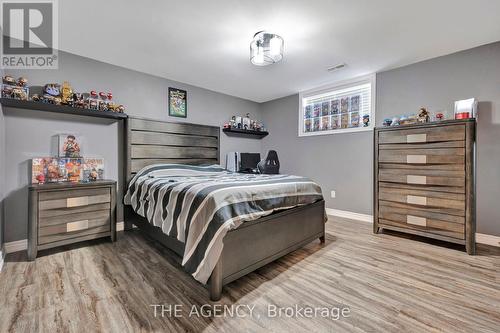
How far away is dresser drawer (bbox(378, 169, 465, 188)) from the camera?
2.44 m

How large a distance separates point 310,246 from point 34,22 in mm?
3739

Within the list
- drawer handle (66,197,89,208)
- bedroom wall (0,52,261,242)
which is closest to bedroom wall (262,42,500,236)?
bedroom wall (0,52,261,242)

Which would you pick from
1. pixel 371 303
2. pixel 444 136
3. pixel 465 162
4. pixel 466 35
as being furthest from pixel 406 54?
pixel 371 303

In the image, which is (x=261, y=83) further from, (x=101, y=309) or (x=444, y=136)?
(x=101, y=309)

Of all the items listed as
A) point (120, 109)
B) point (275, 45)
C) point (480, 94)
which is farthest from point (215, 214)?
point (480, 94)

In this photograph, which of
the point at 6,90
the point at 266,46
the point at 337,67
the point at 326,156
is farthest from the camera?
the point at 326,156

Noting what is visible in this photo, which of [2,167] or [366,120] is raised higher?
[366,120]

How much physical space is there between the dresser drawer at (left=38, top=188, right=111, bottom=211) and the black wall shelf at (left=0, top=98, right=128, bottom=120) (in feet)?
3.13

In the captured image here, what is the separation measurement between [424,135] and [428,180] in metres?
0.53

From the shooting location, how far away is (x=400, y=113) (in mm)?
3285

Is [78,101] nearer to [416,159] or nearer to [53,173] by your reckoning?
[53,173]

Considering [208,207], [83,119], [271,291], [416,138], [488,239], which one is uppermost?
[83,119]

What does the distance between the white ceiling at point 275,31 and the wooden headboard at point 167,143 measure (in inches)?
33.5

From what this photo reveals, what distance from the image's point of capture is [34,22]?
7.26ft
